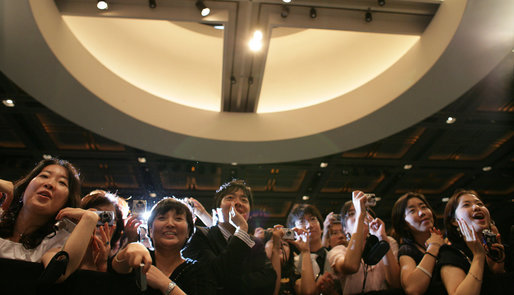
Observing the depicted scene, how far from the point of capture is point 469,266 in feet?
7.71

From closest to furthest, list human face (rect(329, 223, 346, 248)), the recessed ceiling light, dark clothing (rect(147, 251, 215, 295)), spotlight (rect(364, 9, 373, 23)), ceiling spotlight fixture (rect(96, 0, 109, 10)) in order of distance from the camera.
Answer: dark clothing (rect(147, 251, 215, 295))
human face (rect(329, 223, 346, 248))
ceiling spotlight fixture (rect(96, 0, 109, 10))
spotlight (rect(364, 9, 373, 23))
the recessed ceiling light

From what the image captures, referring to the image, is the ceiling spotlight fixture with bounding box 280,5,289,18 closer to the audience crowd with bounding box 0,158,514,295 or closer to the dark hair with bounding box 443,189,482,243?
the audience crowd with bounding box 0,158,514,295

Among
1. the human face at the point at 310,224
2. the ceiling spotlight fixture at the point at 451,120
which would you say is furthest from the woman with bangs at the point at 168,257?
the ceiling spotlight fixture at the point at 451,120

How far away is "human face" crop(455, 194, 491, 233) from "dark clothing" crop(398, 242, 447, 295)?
1.29ft

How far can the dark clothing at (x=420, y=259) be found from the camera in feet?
7.59

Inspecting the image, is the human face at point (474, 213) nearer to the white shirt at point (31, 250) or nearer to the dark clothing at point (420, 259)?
the dark clothing at point (420, 259)

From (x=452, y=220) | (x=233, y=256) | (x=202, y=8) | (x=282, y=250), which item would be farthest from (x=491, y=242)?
(x=202, y=8)

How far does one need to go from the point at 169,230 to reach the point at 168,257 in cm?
16

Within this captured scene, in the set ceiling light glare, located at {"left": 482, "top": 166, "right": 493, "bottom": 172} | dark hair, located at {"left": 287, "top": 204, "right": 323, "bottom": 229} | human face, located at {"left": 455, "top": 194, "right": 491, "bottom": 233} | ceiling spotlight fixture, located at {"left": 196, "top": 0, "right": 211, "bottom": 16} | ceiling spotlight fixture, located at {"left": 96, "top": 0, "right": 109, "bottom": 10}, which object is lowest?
dark hair, located at {"left": 287, "top": 204, "right": 323, "bottom": 229}

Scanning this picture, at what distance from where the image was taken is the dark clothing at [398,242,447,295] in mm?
2312

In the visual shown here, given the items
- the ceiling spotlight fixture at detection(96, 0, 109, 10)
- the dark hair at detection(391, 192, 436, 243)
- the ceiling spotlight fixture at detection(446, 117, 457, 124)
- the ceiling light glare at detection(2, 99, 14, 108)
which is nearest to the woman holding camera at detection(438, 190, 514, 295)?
the dark hair at detection(391, 192, 436, 243)

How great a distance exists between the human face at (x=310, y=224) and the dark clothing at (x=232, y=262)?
76cm

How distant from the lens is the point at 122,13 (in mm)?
3844

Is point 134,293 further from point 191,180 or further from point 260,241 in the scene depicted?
point 191,180
